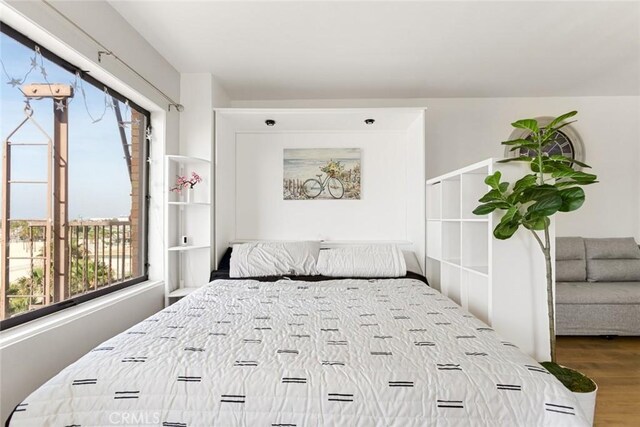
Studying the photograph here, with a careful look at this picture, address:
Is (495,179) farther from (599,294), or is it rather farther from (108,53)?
(108,53)

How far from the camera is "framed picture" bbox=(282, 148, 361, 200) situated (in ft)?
11.1

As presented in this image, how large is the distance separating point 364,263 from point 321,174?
1112 millimetres

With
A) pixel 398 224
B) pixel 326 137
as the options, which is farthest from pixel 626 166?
pixel 326 137

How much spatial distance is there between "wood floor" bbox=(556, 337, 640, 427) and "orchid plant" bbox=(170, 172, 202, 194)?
10.5 ft

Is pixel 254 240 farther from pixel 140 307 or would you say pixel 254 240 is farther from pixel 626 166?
pixel 626 166

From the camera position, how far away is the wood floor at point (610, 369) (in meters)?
1.85

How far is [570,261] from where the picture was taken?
330 centimetres

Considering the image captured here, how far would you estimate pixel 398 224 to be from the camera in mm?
3352

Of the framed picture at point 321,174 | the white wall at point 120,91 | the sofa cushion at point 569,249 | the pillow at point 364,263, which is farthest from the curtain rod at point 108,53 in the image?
the sofa cushion at point 569,249

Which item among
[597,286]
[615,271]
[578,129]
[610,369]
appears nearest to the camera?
[610,369]

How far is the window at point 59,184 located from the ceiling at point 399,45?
0.64 m

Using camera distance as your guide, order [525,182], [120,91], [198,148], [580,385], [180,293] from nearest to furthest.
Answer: [580,385] < [525,182] < [120,91] < [180,293] < [198,148]

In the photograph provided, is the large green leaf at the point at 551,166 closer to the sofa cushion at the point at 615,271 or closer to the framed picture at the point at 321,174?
the framed picture at the point at 321,174

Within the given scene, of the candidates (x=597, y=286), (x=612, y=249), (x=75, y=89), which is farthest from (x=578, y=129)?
(x=75, y=89)
